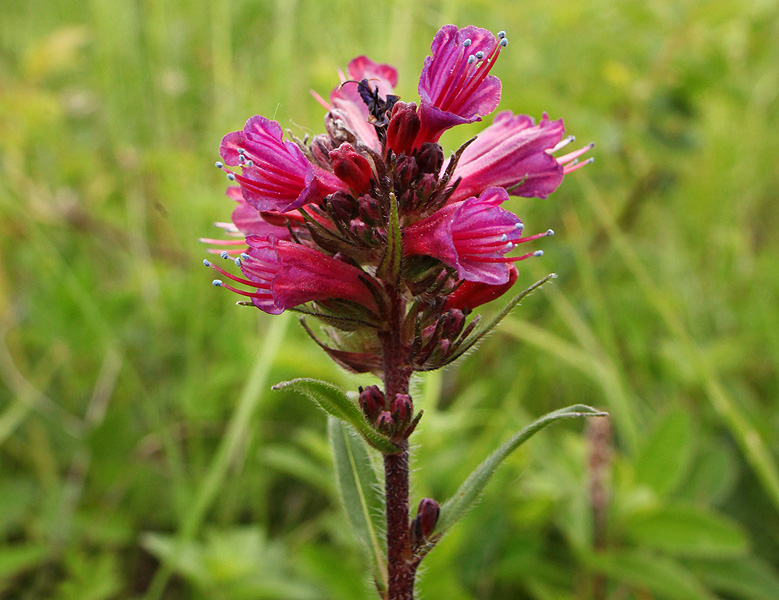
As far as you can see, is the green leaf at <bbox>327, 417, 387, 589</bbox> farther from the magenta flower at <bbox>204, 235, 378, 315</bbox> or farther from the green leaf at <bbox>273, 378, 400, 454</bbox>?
the magenta flower at <bbox>204, 235, 378, 315</bbox>

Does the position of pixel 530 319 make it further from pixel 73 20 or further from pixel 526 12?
pixel 73 20

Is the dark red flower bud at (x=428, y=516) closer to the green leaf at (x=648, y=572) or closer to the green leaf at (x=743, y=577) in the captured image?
the green leaf at (x=648, y=572)

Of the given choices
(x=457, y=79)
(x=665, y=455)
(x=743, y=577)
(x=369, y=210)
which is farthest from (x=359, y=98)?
(x=743, y=577)

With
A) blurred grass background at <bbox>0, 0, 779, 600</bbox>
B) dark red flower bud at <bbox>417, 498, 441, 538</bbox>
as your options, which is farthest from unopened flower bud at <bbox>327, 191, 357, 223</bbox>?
blurred grass background at <bbox>0, 0, 779, 600</bbox>

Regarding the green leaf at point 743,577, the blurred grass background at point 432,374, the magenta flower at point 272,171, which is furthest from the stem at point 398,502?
the green leaf at point 743,577

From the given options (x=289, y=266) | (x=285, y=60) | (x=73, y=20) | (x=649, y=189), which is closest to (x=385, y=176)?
(x=289, y=266)

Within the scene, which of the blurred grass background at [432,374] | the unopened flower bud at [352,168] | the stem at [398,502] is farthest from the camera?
the blurred grass background at [432,374]

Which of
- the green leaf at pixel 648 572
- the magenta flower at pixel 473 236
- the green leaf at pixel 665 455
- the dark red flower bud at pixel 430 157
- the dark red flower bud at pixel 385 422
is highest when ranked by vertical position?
the dark red flower bud at pixel 430 157
